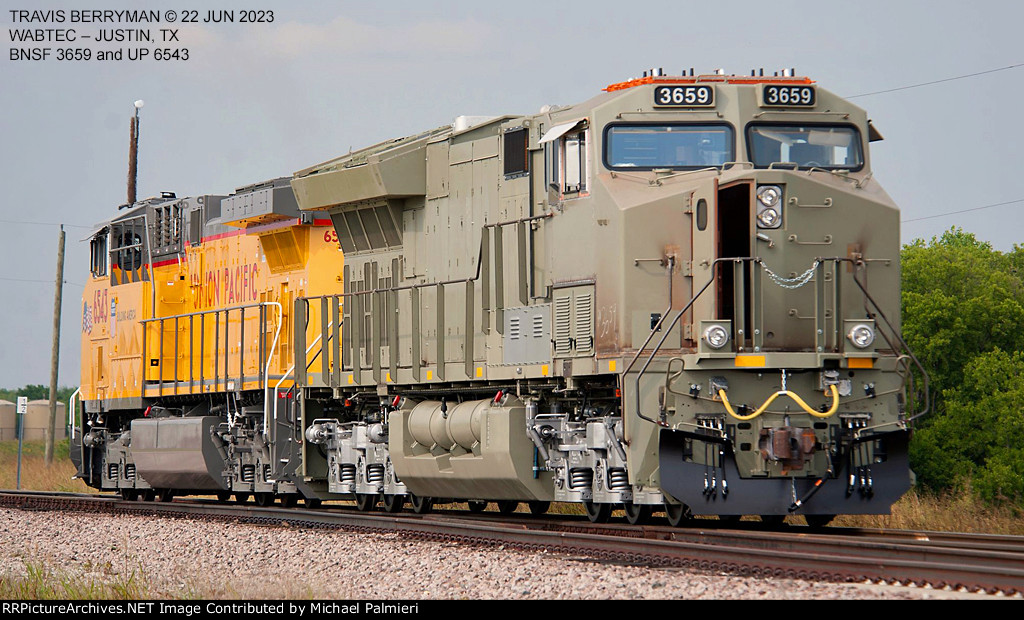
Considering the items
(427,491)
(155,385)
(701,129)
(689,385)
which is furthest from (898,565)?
(155,385)

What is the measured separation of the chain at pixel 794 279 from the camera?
505 inches

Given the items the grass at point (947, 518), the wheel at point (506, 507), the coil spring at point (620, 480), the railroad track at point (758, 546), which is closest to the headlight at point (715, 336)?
the coil spring at point (620, 480)

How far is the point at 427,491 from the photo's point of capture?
16.4 m

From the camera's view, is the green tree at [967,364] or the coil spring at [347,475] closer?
the coil spring at [347,475]

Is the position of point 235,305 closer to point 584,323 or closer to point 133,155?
point 584,323

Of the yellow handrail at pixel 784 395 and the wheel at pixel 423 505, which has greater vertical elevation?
the yellow handrail at pixel 784 395

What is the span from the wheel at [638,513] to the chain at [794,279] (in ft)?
8.47

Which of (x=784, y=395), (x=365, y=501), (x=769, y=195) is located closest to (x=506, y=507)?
(x=365, y=501)

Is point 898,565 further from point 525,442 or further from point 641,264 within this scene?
point 525,442

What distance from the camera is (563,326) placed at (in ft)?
45.7

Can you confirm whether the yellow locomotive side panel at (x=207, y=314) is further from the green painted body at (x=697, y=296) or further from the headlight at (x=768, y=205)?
the headlight at (x=768, y=205)

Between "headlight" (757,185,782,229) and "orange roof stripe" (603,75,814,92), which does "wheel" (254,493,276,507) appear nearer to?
"orange roof stripe" (603,75,814,92)

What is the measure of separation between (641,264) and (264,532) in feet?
18.2

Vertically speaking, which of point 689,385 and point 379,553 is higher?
point 689,385
